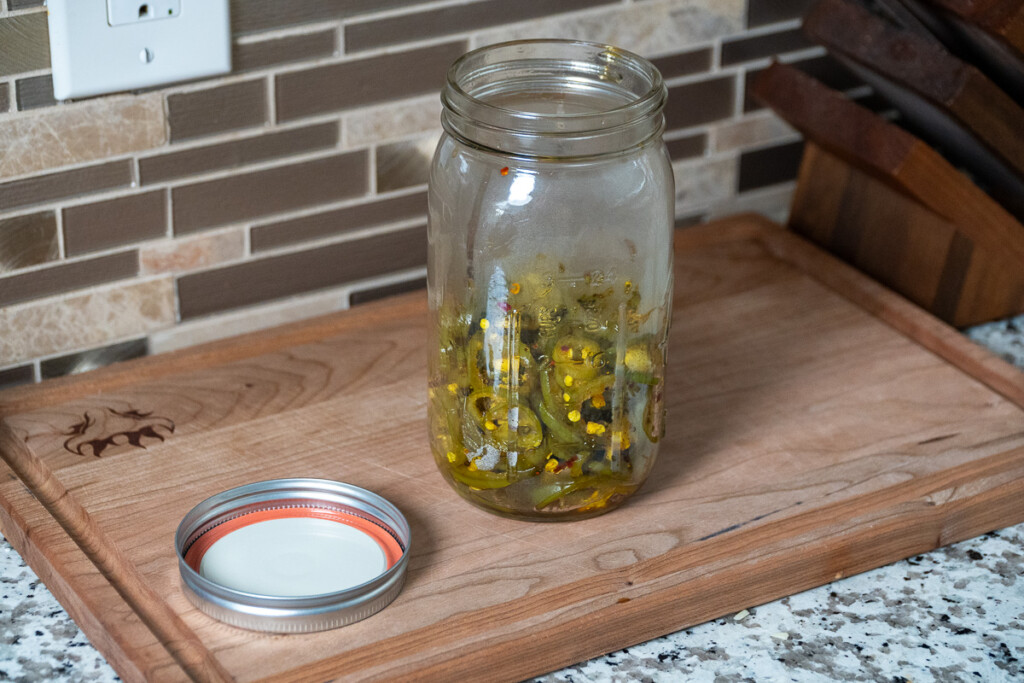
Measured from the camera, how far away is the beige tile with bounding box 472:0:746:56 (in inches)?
47.2

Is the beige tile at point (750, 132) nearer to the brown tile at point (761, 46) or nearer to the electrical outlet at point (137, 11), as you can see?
the brown tile at point (761, 46)

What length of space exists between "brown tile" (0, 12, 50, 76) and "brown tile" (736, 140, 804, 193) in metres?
0.73

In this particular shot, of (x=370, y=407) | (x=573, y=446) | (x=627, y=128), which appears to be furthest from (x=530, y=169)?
(x=370, y=407)

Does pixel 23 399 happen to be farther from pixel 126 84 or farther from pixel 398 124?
pixel 398 124

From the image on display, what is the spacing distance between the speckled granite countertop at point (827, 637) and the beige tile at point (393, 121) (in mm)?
465

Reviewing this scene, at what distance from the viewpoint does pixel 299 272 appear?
1.17m

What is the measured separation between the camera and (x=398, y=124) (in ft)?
3.82

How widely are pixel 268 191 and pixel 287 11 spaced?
0.16 metres

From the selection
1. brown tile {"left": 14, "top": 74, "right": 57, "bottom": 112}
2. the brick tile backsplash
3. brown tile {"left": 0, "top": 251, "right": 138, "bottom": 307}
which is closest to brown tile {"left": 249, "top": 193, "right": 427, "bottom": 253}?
the brick tile backsplash

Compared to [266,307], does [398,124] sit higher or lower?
higher

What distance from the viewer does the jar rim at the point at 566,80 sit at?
2.64 feet

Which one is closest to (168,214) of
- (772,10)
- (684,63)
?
(684,63)

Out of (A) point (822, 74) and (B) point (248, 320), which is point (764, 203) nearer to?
(A) point (822, 74)

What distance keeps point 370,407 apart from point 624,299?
0.27 meters
